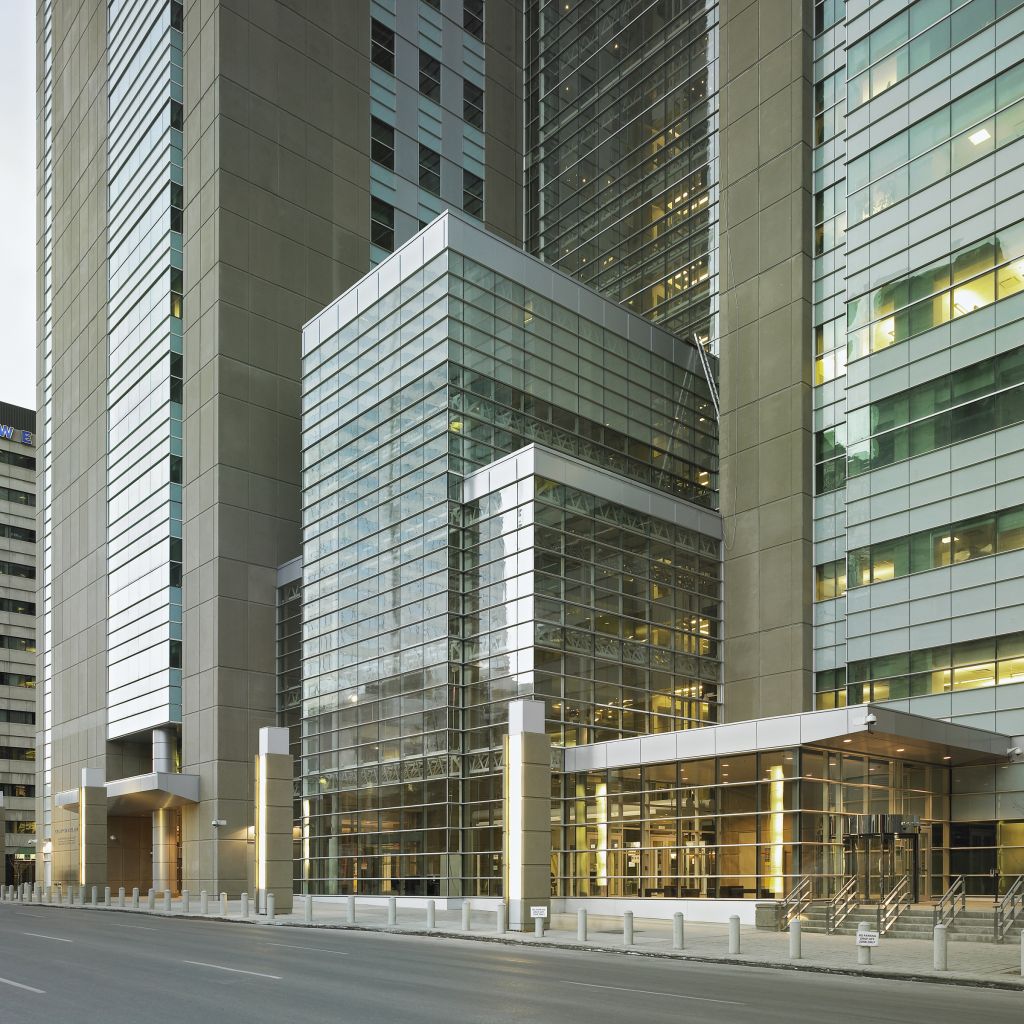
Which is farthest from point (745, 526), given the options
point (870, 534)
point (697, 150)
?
point (697, 150)

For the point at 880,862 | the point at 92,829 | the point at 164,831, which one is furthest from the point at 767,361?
the point at 92,829

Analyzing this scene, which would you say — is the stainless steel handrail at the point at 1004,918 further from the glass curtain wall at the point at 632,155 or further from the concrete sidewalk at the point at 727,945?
the glass curtain wall at the point at 632,155

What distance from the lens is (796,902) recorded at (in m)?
33.0

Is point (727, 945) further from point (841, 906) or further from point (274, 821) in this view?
point (274, 821)

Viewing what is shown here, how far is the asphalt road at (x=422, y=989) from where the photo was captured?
14781 millimetres

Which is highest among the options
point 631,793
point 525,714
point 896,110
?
point 896,110

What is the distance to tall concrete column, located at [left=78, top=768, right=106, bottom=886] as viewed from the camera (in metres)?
61.8

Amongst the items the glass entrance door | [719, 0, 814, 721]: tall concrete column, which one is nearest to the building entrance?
the glass entrance door

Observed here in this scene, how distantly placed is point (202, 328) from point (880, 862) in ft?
143

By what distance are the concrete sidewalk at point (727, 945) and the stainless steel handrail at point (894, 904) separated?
3.34 ft

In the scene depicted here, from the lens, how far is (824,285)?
49500mm

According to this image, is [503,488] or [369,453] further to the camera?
[369,453]

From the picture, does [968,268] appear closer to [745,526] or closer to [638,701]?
[745,526]

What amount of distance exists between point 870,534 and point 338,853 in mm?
25096
